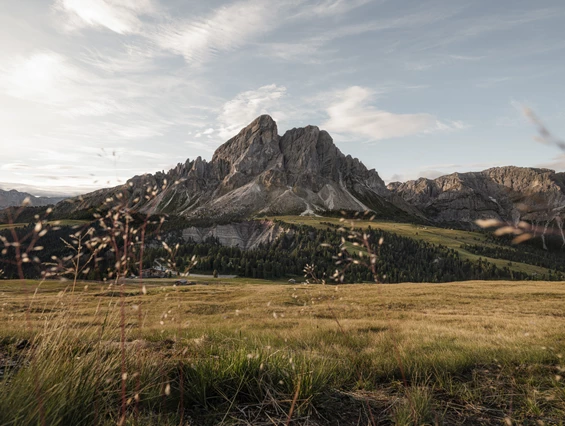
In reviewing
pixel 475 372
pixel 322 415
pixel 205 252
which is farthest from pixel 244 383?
pixel 205 252

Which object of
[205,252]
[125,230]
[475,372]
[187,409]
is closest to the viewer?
[125,230]

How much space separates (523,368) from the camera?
6.23 m

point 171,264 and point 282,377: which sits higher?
point 171,264

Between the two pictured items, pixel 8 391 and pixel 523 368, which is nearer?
pixel 8 391

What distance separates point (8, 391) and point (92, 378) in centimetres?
75

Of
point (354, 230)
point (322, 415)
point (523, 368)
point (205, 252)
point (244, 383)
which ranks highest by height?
point (354, 230)

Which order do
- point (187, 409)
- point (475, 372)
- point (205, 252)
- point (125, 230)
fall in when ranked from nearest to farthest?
point (125, 230), point (187, 409), point (475, 372), point (205, 252)

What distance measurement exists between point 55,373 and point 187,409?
1.62m

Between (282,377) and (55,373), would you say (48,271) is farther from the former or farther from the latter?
(282,377)

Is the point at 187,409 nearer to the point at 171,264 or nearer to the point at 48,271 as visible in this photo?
the point at 171,264

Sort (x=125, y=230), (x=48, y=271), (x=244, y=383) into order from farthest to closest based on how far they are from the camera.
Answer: (x=244, y=383) → (x=48, y=271) → (x=125, y=230)

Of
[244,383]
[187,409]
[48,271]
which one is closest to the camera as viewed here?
[48,271]

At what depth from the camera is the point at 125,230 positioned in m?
3.07

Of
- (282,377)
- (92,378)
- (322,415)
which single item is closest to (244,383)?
(282,377)
